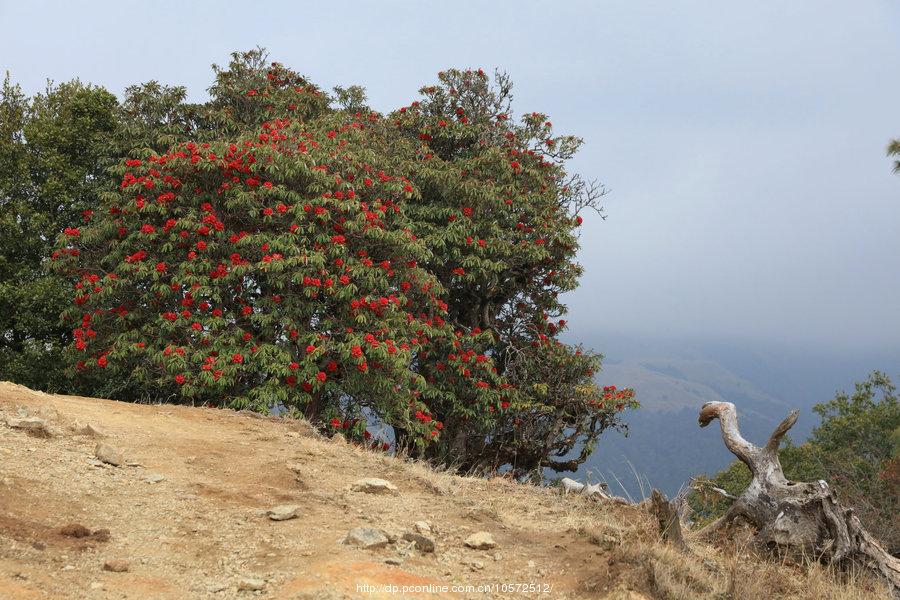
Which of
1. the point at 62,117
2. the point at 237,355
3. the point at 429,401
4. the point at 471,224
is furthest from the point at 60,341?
the point at 471,224

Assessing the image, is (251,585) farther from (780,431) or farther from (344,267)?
(344,267)

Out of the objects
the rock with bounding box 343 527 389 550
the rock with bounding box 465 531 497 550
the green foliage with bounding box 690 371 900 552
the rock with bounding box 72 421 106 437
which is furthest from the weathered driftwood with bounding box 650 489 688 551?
the green foliage with bounding box 690 371 900 552

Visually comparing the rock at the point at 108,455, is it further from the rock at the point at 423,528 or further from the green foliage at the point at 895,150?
the green foliage at the point at 895,150

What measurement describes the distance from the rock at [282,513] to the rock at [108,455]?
2.28 metres

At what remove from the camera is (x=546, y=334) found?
→ 59.5 ft

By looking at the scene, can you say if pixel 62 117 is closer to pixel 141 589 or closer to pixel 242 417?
pixel 242 417

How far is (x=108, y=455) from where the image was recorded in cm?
809

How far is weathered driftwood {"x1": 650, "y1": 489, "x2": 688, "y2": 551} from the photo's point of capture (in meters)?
6.92

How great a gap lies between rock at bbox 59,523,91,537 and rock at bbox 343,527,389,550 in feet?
7.08

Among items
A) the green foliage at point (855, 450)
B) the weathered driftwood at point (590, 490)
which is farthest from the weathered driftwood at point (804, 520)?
the green foliage at point (855, 450)

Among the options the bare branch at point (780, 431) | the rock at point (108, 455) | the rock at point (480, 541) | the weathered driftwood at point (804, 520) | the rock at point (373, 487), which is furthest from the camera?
the rock at point (373, 487)

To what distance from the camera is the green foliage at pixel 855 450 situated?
29219 millimetres

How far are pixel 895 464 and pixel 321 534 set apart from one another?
27893mm

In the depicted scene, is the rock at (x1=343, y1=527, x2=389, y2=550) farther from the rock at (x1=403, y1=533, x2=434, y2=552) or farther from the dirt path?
the rock at (x1=403, y1=533, x2=434, y2=552)
